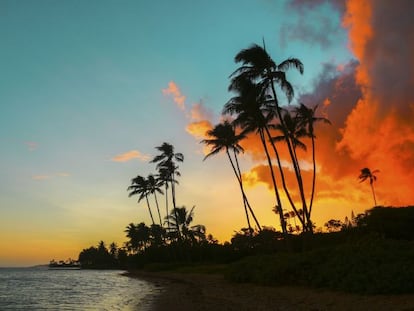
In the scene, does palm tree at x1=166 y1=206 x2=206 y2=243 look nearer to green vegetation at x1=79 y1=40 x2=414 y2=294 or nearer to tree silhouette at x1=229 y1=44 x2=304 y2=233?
green vegetation at x1=79 y1=40 x2=414 y2=294

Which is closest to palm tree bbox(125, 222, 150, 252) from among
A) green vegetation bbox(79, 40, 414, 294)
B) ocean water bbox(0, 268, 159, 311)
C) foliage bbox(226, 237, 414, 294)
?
green vegetation bbox(79, 40, 414, 294)

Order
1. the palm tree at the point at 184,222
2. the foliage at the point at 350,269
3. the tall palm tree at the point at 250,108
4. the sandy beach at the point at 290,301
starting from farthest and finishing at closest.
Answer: the palm tree at the point at 184,222, the tall palm tree at the point at 250,108, the foliage at the point at 350,269, the sandy beach at the point at 290,301

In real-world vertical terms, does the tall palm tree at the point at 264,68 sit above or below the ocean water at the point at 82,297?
above

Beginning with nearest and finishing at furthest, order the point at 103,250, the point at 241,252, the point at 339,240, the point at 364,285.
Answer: the point at 364,285
the point at 339,240
the point at 241,252
the point at 103,250

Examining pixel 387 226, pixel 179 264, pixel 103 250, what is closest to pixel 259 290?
pixel 387 226

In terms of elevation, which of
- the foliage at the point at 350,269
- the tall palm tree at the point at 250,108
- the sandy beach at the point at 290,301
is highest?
the tall palm tree at the point at 250,108

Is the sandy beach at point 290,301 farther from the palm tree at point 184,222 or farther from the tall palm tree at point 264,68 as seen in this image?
the palm tree at point 184,222

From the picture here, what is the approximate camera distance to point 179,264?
193ft

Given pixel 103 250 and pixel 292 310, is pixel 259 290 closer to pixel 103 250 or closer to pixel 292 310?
pixel 292 310

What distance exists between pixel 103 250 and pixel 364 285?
534ft

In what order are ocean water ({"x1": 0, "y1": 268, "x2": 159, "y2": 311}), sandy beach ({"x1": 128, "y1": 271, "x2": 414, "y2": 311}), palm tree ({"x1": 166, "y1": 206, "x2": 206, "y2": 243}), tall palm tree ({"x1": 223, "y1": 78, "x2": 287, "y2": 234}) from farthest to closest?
palm tree ({"x1": 166, "y1": 206, "x2": 206, "y2": 243}), tall palm tree ({"x1": 223, "y1": 78, "x2": 287, "y2": 234}), ocean water ({"x1": 0, "y1": 268, "x2": 159, "y2": 311}), sandy beach ({"x1": 128, "y1": 271, "x2": 414, "y2": 311})

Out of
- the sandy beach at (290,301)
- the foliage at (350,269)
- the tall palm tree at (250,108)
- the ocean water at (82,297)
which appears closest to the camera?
the sandy beach at (290,301)

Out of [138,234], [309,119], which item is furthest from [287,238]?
[138,234]

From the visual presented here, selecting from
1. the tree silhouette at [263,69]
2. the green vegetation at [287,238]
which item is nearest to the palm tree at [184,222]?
the green vegetation at [287,238]
